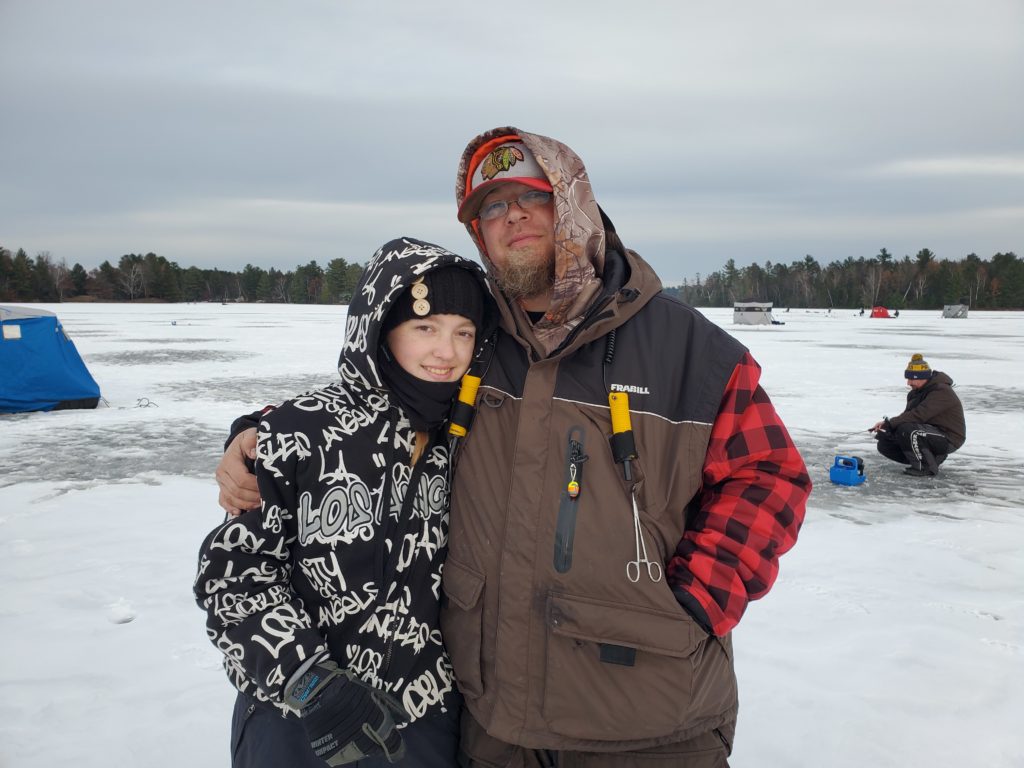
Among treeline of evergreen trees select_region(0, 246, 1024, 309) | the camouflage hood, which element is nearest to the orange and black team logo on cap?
the camouflage hood

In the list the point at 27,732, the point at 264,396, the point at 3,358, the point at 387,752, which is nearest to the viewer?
the point at 387,752

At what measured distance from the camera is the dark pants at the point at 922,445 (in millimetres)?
7016

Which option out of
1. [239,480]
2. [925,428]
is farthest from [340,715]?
[925,428]

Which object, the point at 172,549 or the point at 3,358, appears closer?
the point at 172,549

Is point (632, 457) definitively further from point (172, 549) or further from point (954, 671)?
point (172, 549)

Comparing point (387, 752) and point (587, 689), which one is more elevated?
point (587, 689)

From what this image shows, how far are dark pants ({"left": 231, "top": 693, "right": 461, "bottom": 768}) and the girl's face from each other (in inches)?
40.1

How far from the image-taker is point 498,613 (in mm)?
1841

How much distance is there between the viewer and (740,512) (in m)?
1.79

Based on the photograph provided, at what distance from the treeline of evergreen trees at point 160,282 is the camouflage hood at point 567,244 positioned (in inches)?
2477

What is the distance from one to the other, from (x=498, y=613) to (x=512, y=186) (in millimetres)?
1389

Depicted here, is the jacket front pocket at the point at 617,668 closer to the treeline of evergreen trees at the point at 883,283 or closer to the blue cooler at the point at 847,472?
the blue cooler at the point at 847,472

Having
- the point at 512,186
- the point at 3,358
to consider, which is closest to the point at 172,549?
the point at 512,186

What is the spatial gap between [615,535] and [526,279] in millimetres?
865
